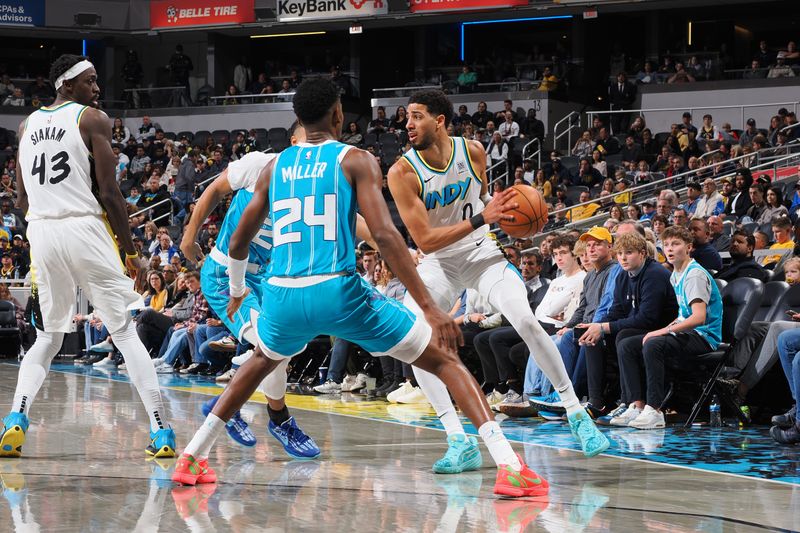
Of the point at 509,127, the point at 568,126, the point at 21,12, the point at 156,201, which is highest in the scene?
the point at 21,12

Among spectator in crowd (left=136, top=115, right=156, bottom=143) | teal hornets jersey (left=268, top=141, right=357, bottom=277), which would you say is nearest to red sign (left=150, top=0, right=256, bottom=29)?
spectator in crowd (left=136, top=115, right=156, bottom=143)

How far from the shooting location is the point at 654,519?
4.02 metres

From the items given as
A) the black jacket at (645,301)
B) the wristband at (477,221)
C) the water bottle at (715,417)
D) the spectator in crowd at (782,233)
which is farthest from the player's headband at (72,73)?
the spectator in crowd at (782,233)

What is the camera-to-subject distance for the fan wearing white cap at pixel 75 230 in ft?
18.1

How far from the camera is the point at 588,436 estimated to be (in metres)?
5.48

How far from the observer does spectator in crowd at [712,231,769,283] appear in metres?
8.45

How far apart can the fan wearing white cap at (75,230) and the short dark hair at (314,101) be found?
1415mm

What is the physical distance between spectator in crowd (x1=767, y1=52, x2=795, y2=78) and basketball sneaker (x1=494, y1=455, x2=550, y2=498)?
2001 centimetres

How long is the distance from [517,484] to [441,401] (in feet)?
3.54

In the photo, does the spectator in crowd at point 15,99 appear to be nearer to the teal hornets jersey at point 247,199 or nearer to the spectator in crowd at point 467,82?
the spectator in crowd at point 467,82

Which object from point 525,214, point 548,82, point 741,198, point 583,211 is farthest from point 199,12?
point 525,214

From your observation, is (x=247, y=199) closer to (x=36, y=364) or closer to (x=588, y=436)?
(x=36, y=364)

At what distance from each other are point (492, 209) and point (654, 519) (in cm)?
170

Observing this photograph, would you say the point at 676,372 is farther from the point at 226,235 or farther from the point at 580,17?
the point at 580,17
